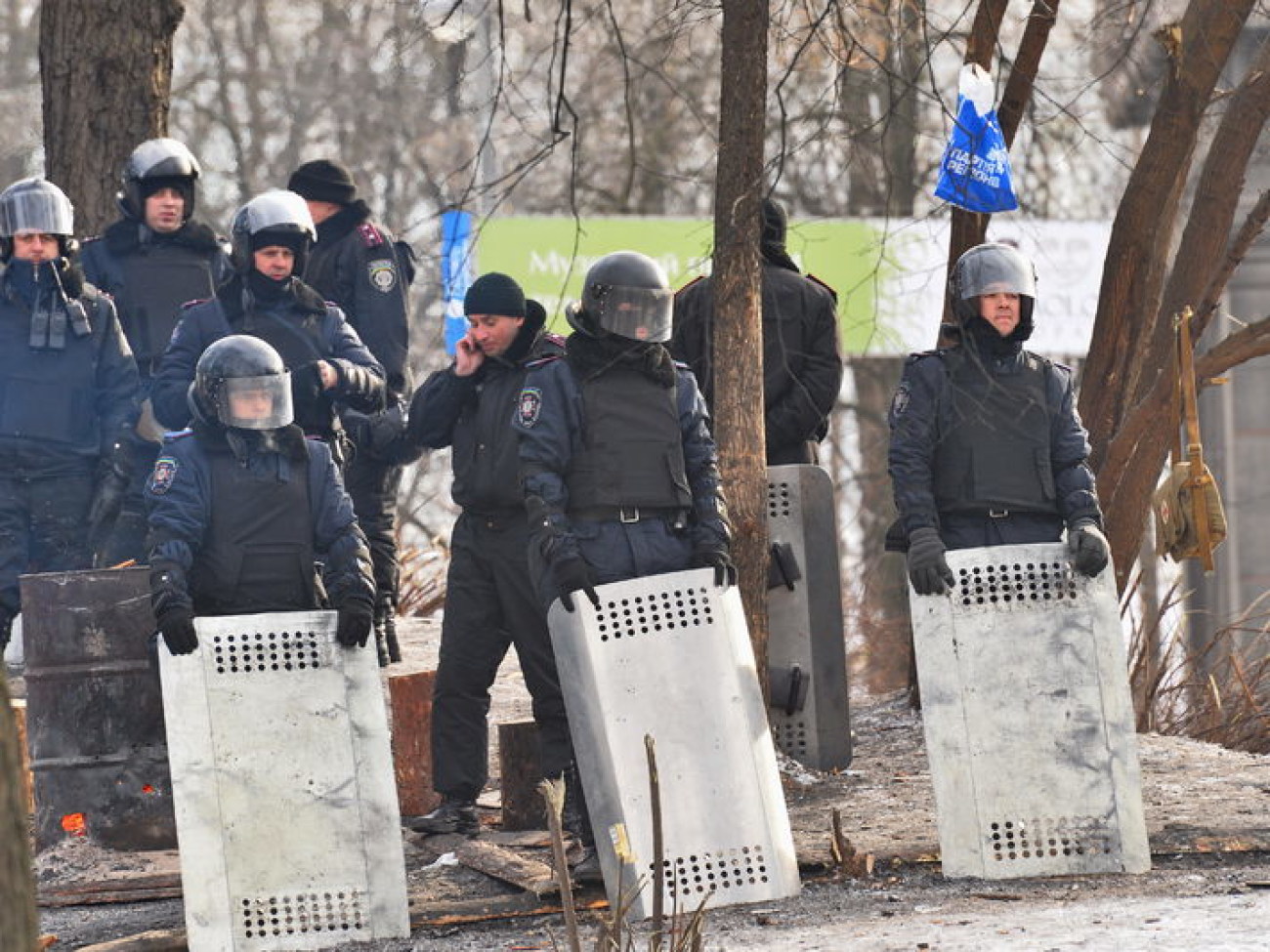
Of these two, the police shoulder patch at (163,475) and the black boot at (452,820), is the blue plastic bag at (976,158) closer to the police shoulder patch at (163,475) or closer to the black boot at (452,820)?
the black boot at (452,820)

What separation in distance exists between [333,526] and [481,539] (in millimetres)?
673

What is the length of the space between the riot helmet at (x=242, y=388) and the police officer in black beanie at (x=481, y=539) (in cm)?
76

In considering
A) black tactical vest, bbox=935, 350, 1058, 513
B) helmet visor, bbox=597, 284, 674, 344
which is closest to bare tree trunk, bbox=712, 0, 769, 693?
black tactical vest, bbox=935, 350, 1058, 513

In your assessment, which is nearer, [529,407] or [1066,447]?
[529,407]

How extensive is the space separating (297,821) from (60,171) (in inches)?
208

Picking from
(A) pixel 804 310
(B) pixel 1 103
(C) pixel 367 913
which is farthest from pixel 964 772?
(B) pixel 1 103

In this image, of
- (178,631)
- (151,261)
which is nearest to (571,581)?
(178,631)

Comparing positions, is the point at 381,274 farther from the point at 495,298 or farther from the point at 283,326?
the point at 495,298

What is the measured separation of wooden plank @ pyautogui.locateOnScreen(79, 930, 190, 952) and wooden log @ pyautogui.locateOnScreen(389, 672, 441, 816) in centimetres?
202

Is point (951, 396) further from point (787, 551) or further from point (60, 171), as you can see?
point (60, 171)

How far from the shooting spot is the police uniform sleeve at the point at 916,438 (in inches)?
295

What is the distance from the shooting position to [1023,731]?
722 cm

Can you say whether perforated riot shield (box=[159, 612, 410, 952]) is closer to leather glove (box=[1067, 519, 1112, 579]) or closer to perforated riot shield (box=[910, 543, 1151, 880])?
perforated riot shield (box=[910, 543, 1151, 880])

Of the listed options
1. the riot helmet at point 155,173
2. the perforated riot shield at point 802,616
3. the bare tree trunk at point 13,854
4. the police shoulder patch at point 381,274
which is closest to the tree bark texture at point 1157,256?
the perforated riot shield at point 802,616
